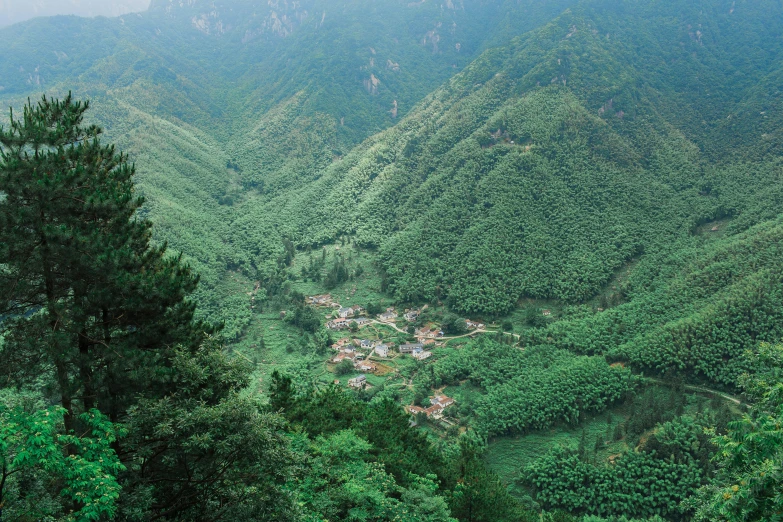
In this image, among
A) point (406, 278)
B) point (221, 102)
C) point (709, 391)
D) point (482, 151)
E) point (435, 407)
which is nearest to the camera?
point (709, 391)

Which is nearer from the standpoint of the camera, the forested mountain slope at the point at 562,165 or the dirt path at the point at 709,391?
the dirt path at the point at 709,391

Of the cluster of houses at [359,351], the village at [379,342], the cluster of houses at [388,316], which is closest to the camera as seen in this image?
the village at [379,342]

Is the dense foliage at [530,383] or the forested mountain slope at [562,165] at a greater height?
the forested mountain slope at [562,165]

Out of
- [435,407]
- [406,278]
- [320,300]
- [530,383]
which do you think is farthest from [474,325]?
[320,300]

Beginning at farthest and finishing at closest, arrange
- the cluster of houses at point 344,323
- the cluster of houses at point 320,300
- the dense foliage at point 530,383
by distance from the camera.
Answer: the cluster of houses at point 320,300 → the cluster of houses at point 344,323 → the dense foliage at point 530,383

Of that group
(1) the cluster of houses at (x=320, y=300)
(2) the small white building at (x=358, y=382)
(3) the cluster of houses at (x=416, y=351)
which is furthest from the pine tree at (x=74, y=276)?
(1) the cluster of houses at (x=320, y=300)

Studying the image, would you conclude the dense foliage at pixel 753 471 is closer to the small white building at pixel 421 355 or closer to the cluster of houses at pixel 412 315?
the small white building at pixel 421 355

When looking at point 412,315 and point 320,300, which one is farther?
point 320,300

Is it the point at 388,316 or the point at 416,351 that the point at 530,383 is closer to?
the point at 416,351

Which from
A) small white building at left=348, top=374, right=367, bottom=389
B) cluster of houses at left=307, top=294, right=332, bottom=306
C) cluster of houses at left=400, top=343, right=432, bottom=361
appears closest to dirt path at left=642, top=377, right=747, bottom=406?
cluster of houses at left=400, top=343, right=432, bottom=361

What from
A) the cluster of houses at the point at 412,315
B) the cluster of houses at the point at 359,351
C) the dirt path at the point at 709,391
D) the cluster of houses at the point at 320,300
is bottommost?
the dirt path at the point at 709,391
